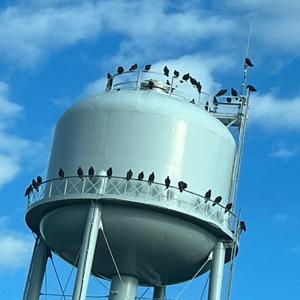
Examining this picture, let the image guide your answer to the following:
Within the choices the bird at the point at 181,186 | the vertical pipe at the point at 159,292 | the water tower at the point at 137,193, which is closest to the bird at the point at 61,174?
the water tower at the point at 137,193

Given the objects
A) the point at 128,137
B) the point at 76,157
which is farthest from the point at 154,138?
the point at 76,157

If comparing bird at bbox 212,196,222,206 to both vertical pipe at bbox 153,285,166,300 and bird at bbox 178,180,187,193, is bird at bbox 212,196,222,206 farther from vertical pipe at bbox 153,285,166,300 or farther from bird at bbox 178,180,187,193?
vertical pipe at bbox 153,285,166,300

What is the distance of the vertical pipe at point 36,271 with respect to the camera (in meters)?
33.2

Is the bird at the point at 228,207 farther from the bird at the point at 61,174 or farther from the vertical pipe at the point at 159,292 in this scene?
the bird at the point at 61,174

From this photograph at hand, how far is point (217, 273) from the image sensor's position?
103ft

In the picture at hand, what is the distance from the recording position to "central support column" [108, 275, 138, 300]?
3425cm

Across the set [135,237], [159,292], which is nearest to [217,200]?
[135,237]

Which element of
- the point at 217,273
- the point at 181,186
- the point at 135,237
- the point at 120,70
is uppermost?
the point at 120,70

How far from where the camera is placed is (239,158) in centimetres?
3478

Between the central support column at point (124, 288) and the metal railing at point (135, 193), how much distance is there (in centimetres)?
477

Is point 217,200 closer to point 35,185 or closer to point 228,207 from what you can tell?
point 228,207

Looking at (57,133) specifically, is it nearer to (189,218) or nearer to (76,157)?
(76,157)

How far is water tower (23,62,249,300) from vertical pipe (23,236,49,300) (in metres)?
0.04

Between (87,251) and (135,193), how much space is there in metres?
2.63
